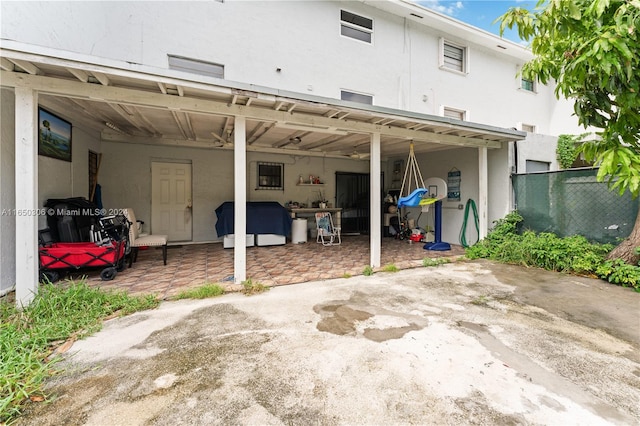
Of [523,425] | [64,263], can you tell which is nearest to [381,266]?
[523,425]

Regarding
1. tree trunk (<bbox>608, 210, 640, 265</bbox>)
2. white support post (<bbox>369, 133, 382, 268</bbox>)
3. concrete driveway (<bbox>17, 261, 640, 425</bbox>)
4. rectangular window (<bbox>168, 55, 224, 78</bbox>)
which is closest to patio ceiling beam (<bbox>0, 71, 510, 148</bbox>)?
white support post (<bbox>369, 133, 382, 268</bbox>)

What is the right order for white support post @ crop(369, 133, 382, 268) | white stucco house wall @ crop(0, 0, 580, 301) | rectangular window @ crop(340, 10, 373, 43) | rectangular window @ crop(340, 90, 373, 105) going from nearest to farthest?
1. white stucco house wall @ crop(0, 0, 580, 301)
2. white support post @ crop(369, 133, 382, 268)
3. rectangular window @ crop(340, 10, 373, 43)
4. rectangular window @ crop(340, 90, 373, 105)

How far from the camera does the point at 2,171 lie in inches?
135

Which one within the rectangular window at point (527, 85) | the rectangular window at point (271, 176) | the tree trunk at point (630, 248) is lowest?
the tree trunk at point (630, 248)

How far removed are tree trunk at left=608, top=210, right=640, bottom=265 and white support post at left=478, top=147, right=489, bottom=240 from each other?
216cm

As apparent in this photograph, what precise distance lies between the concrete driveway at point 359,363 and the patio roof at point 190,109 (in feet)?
8.28

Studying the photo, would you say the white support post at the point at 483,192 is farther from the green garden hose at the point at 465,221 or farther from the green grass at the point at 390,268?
the green grass at the point at 390,268

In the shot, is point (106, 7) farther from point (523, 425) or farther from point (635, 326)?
point (635, 326)

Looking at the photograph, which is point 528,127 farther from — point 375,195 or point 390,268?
point 390,268

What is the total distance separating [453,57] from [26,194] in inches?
409

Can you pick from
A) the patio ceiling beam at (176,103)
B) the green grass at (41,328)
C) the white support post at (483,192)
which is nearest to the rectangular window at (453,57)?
the white support post at (483,192)

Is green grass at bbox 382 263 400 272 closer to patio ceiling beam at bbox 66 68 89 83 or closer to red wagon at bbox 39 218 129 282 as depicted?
red wagon at bbox 39 218 129 282

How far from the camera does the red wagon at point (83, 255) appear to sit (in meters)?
3.75

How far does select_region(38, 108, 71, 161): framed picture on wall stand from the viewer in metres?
4.02
